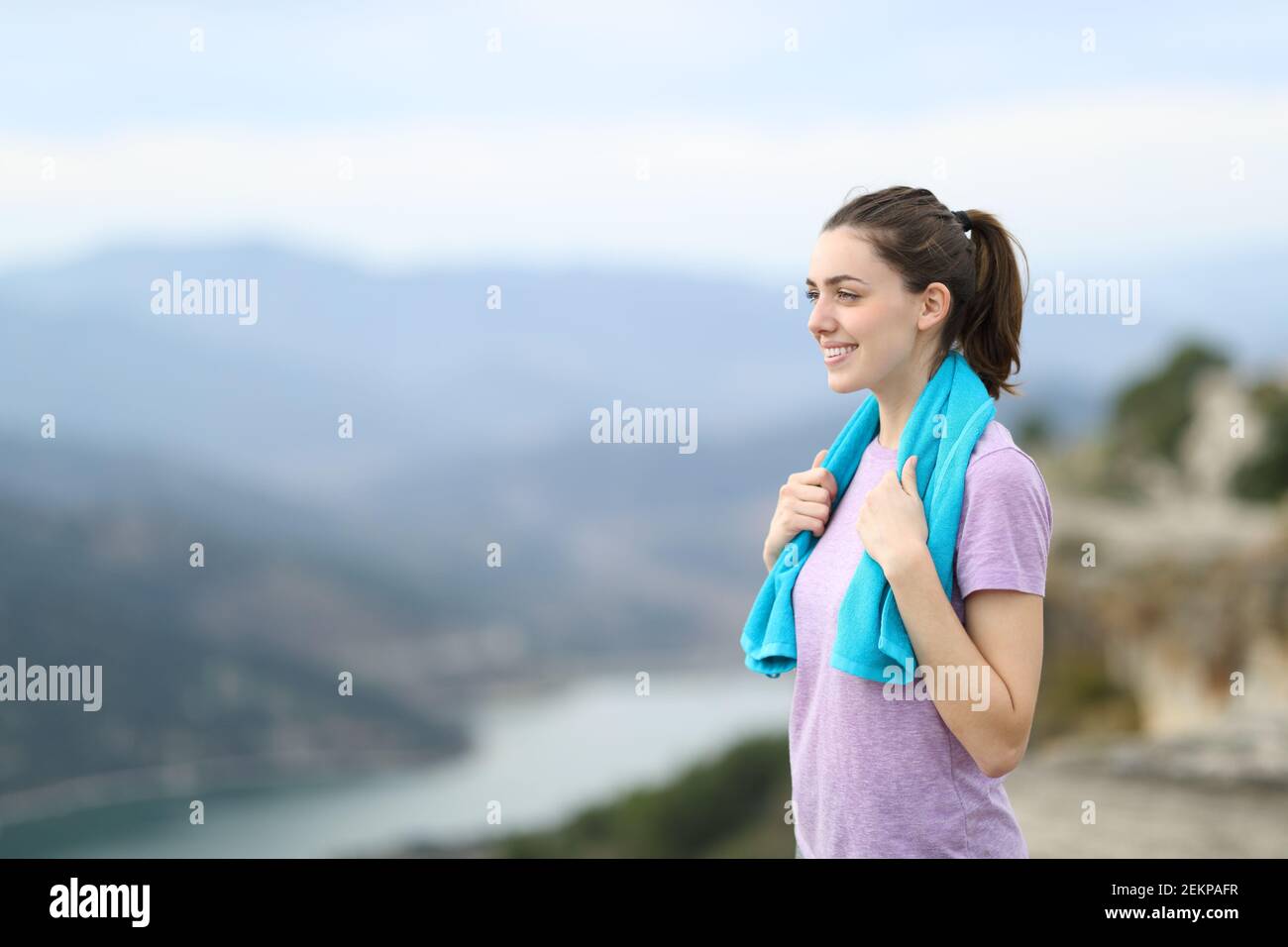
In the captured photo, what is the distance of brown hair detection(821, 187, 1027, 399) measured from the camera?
1447 millimetres

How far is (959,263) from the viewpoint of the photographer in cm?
148

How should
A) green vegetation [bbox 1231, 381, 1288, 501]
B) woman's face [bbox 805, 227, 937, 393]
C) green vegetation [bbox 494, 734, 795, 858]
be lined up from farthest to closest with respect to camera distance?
green vegetation [bbox 494, 734, 795, 858], green vegetation [bbox 1231, 381, 1288, 501], woman's face [bbox 805, 227, 937, 393]

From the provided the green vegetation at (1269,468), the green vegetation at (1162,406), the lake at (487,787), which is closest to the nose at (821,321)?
the green vegetation at (1269,468)

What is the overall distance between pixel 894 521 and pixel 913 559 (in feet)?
0.20

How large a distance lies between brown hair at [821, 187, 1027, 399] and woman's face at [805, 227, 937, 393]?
0.02 m

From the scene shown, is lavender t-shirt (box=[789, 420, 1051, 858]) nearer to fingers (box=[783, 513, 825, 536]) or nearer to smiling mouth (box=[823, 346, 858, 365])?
fingers (box=[783, 513, 825, 536])

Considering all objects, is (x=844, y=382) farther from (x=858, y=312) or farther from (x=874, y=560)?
(x=874, y=560)

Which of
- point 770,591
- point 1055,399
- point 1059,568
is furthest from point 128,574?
point 770,591

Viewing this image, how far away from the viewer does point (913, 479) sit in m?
1.42

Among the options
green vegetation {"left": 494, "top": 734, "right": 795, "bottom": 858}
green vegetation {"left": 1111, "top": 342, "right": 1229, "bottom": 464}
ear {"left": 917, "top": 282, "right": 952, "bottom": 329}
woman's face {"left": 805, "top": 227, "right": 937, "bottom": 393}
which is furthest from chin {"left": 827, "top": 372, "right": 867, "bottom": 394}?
green vegetation {"left": 494, "top": 734, "right": 795, "bottom": 858}

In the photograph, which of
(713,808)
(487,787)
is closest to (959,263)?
(713,808)

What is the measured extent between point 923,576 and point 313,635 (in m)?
45.6

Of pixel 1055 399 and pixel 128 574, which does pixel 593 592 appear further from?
pixel 1055 399

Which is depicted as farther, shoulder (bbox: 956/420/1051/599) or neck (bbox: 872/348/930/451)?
neck (bbox: 872/348/930/451)
